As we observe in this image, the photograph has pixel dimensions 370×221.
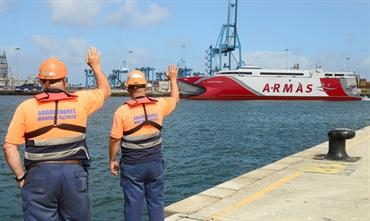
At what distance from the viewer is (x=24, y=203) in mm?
4199

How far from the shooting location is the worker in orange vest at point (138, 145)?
217 inches

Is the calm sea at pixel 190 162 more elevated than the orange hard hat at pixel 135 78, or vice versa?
the orange hard hat at pixel 135 78

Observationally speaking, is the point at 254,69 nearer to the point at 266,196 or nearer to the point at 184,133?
the point at 184,133

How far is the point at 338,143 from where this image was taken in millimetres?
12484

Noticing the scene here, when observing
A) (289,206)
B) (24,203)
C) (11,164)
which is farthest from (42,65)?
(289,206)

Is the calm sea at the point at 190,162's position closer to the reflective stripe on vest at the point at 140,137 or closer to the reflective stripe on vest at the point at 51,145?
the reflective stripe on vest at the point at 140,137

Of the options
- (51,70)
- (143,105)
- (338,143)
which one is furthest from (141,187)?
(338,143)

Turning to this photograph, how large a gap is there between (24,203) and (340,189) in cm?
640

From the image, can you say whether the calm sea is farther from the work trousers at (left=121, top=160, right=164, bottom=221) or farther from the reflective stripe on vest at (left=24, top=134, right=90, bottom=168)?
the reflective stripe on vest at (left=24, top=134, right=90, bottom=168)

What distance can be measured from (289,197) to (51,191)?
522 centimetres

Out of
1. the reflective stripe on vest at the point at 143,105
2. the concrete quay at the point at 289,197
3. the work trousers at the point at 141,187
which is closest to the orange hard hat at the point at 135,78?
the reflective stripe on vest at the point at 143,105

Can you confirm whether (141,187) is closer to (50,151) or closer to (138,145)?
(138,145)

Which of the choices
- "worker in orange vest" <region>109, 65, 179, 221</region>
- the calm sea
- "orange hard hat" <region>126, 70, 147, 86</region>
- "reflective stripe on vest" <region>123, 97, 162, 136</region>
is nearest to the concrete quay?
"worker in orange vest" <region>109, 65, 179, 221</region>

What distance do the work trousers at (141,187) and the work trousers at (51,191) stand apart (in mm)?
1311
